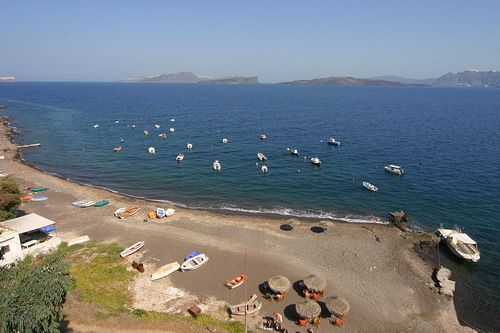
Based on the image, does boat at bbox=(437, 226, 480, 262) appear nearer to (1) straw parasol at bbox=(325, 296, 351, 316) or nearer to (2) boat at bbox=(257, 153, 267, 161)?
(1) straw parasol at bbox=(325, 296, 351, 316)

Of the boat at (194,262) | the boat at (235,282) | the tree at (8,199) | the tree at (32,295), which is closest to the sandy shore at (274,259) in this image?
the boat at (235,282)

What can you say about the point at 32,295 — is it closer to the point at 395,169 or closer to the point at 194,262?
the point at 194,262

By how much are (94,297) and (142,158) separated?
55372 mm

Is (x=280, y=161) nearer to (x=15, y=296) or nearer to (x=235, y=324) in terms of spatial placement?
(x=235, y=324)

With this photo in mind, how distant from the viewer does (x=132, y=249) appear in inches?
1610

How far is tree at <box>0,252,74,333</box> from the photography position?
17.8m

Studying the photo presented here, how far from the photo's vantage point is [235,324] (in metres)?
29.5

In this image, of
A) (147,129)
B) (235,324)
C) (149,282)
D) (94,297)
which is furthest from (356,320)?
(147,129)

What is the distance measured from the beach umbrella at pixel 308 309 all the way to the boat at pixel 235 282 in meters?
7.14

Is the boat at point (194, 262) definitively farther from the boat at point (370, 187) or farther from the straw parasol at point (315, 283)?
the boat at point (370, 187)

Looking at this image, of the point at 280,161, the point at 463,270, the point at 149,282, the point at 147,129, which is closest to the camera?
the point at 149,282

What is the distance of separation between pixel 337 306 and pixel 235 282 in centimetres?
1063

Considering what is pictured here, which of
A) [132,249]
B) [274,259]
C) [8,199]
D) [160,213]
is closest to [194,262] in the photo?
[132,249]

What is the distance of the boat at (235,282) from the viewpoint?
3491 centimetres
